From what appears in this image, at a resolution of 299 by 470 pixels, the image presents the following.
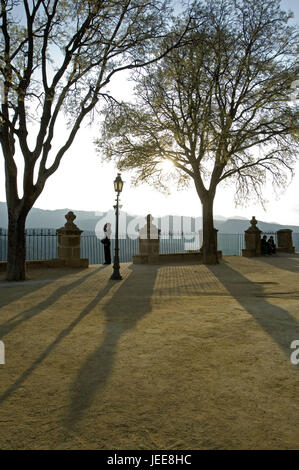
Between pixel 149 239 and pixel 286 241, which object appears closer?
pixel 149 239

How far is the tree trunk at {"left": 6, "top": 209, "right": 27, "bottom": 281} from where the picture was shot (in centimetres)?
1155

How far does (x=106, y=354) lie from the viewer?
13.4 feet

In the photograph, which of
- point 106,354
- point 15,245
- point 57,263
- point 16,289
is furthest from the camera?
point 57,263

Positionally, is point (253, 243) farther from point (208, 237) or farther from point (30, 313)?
point (30, 313)

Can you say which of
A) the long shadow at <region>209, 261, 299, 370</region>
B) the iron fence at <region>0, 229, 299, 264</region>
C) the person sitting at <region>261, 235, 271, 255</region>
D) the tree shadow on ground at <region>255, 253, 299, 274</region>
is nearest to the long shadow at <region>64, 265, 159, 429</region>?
the long shadow at <region>209, 261, 299, 370</region>

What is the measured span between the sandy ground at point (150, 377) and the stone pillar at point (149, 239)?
1256 centimetres

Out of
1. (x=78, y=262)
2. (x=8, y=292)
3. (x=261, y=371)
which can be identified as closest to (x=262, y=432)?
(x=261, y=371)

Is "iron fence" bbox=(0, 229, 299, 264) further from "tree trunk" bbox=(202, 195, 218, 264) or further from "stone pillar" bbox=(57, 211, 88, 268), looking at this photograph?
"tree trunk" bbox=(202, 195, 218, 264)

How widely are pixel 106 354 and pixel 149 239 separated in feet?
50.5

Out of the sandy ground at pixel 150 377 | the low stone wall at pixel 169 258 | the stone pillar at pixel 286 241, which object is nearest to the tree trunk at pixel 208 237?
A: the low stone wall at pixel 169 258

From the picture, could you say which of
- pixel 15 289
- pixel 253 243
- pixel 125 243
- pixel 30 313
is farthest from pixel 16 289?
pixel 253 243

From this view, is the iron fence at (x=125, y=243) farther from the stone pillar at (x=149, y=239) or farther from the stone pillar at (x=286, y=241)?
the stone pillar at (x=286, y=241)

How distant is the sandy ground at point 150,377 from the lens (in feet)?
7.89
